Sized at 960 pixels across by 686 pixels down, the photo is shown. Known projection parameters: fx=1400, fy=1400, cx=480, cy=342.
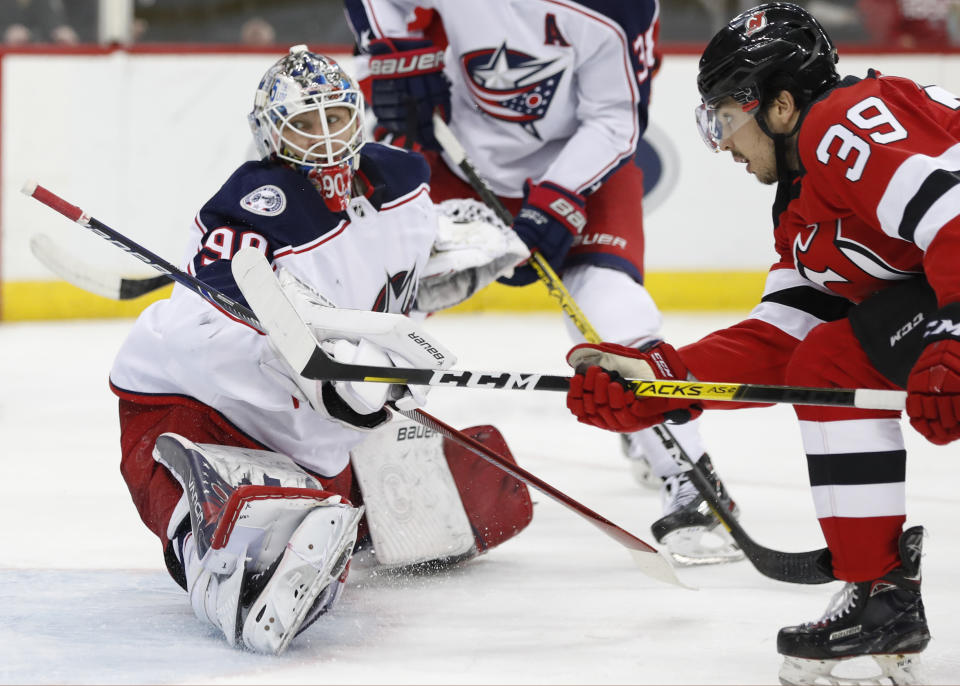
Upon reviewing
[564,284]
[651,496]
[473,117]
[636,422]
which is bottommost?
[651,496]

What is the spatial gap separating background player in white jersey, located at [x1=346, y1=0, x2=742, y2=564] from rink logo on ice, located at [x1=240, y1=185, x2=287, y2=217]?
874 millimetres

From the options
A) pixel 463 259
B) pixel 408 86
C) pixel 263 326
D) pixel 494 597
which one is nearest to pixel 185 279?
pixel 263 326

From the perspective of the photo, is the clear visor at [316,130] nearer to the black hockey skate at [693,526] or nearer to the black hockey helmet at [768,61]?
the black hockey helmet at [768,61]

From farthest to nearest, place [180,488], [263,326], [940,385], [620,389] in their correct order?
[180,488], [263,326], [620,389], [940,385]

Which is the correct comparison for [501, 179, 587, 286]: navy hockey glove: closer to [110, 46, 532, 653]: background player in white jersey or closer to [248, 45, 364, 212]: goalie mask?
[110, 46, 532, 653]: background player in white jersey

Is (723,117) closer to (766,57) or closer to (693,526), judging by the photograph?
(766,57)

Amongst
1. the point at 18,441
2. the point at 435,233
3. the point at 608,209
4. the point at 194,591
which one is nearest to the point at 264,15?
the point at 18,441

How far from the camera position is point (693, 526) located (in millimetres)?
2662

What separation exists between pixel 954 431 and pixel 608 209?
1.67 metres

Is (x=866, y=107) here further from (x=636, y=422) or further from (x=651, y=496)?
(x=651, y=496)

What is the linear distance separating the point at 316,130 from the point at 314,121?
1 cm

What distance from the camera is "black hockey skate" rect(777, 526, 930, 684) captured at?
1.80 meters

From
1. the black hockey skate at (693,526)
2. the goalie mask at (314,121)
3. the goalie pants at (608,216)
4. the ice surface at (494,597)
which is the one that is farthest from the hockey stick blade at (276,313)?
the goalie pants at (608,216)

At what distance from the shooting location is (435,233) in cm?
247
